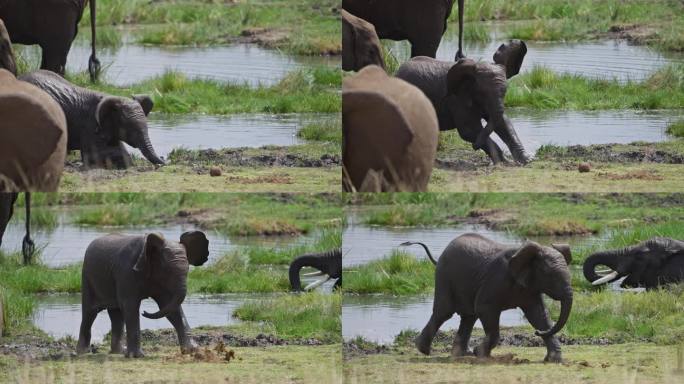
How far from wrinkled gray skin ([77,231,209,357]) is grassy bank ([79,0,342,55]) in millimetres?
2254

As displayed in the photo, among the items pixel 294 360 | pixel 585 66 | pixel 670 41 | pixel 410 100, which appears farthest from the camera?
pixel 670 41

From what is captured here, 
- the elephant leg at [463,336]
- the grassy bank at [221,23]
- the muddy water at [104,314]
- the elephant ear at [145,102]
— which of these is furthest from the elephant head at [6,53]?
the grassy bank at [221,23]

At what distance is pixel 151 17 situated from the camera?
1551 cm

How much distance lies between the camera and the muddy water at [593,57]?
1377 centimetres

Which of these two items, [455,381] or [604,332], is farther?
[604,332]

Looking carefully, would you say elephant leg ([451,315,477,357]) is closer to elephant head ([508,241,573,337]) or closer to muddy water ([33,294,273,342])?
elephant head ([508,241,573,337])

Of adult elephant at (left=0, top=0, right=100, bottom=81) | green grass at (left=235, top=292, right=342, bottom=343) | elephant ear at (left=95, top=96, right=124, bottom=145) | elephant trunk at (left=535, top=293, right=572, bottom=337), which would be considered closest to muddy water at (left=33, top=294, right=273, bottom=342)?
green grass at (left=235, top=292, right=342, bottom=343)

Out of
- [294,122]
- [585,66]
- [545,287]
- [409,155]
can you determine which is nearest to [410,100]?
[409,155]

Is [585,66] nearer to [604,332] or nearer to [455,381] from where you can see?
[604,332]

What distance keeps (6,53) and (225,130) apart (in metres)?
1.46

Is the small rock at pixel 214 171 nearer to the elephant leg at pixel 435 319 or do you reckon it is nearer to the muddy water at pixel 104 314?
the muddy water at pixel 104 314

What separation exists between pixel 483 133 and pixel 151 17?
4.13 meters

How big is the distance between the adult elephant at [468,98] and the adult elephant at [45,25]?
173 cm

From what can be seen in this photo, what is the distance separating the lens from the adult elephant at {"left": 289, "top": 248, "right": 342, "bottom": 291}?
13.2 m
